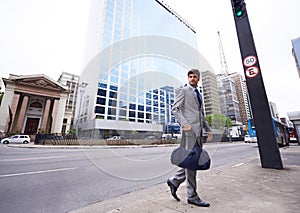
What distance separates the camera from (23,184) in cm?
251

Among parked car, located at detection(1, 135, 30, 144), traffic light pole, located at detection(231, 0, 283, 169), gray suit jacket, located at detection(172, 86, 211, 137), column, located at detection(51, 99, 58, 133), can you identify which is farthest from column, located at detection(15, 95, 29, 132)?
traffic light pole, located at detection(231, 0, 283, 169)

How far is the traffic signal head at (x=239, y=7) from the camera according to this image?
4102 mm

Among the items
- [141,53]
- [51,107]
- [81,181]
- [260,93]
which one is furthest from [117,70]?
[51,107]

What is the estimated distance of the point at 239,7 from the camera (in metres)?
4.14

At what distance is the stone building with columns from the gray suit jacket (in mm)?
31396

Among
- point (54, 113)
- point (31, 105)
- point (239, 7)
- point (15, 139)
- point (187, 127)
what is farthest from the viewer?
point (31, 105)

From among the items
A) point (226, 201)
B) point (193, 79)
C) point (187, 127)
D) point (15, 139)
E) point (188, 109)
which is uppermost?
point (193, 79)

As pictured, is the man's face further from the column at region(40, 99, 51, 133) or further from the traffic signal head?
the column at region(40, 99, 51, 133)

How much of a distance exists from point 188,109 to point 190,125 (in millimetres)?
211

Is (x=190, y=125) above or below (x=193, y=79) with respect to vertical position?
below

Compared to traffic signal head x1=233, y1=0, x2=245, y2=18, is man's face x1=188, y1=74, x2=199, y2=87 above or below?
below

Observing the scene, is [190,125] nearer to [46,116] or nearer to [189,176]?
[189,176]

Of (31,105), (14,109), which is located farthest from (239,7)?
(31,105)

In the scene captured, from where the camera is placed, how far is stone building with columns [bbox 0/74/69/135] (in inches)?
974
